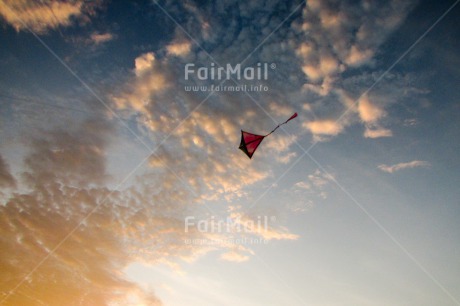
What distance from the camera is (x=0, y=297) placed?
156625mm

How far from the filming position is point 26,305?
178 m

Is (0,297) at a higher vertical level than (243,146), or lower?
higher

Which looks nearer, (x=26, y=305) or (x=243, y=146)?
(x=243, y=146)

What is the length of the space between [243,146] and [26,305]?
247019 millimetres

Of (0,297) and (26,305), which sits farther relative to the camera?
(26,305)

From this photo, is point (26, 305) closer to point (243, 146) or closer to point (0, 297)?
point (0, 297)

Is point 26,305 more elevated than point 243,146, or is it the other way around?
point 26,305

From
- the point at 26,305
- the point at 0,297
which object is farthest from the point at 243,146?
the point at 26,305

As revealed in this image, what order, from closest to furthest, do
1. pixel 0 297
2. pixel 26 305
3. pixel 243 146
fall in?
pixel 243 146 < pixel 0 297 < pixel 26 305

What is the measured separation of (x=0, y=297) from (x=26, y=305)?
2800cm

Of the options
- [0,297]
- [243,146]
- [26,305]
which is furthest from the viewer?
[26,305]

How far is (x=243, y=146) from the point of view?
51.4 ft
